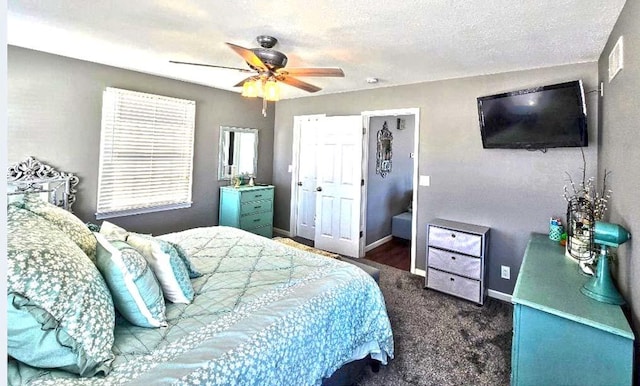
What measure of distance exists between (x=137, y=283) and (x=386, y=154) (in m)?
4.49

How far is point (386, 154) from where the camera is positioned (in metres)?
5.32

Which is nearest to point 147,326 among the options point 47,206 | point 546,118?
point 47,206

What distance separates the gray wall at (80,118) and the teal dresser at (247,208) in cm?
29

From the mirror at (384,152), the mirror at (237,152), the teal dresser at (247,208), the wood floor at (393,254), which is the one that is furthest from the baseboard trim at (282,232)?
the mirror at (384,152)

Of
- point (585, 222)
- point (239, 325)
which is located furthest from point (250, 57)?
point (585, 222)

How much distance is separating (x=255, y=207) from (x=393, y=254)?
214cm

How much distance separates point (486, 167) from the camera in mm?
3412

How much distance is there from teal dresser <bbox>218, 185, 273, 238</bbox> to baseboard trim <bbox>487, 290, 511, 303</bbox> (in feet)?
9.91

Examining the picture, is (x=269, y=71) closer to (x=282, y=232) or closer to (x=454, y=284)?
(x=454, y=284)

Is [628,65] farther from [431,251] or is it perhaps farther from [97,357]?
[97,357]

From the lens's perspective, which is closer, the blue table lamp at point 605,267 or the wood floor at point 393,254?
the blue table lamp at point 605,267

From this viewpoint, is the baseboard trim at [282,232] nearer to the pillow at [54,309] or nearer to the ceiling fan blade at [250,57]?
the ceiling fan blade at [250,57]

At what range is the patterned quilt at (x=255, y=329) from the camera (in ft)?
3.77

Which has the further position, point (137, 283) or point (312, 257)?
point (312, 257)
